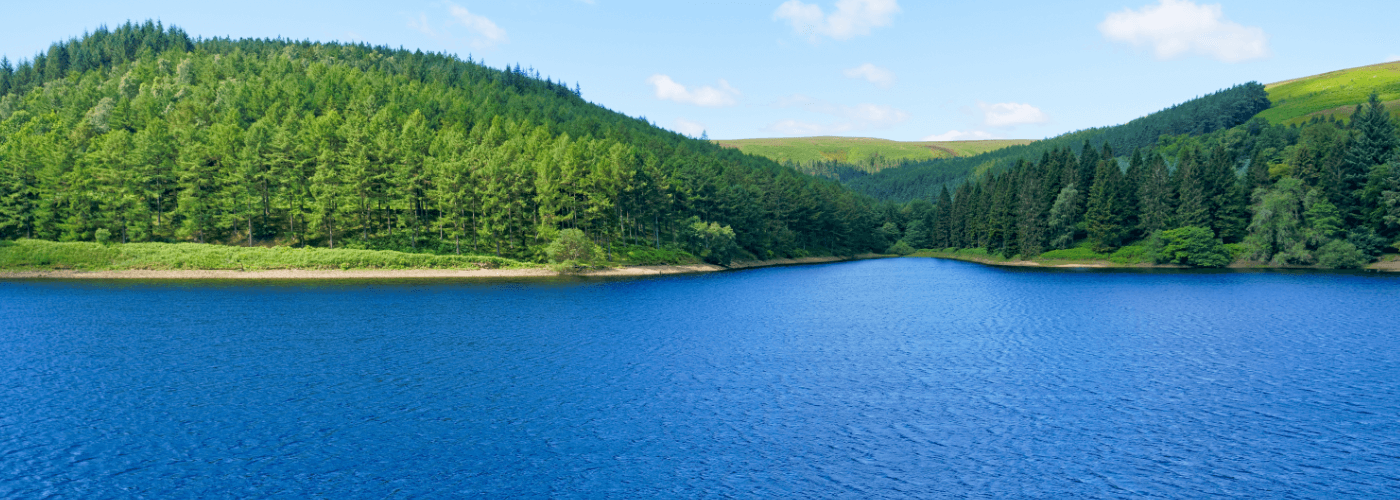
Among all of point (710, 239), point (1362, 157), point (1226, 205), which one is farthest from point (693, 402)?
point (1362, 157)

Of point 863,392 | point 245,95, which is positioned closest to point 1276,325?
point 863,392

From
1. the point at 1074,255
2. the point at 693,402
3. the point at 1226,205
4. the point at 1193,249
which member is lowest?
the point at 693,402

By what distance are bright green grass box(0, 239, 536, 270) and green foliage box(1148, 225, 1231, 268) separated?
113 metres

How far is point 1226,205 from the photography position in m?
128

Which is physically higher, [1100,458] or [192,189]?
[192,189]

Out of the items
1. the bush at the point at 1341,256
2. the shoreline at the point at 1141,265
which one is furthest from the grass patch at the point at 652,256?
the bush at the point at 1341,256

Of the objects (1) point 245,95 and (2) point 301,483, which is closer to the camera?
(2) point 301,483

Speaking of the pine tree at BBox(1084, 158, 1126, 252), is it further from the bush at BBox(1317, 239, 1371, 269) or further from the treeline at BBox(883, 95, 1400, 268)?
the bush at BBox(1317, 239, 1371, 269)

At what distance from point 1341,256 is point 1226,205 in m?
20.6

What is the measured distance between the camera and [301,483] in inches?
834

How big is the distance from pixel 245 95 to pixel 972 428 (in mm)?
183404

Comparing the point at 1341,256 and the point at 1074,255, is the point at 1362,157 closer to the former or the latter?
the point at 1341,256

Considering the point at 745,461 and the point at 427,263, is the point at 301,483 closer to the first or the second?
the point at 745,461

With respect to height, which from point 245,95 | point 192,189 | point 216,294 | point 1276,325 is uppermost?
point 245,95
